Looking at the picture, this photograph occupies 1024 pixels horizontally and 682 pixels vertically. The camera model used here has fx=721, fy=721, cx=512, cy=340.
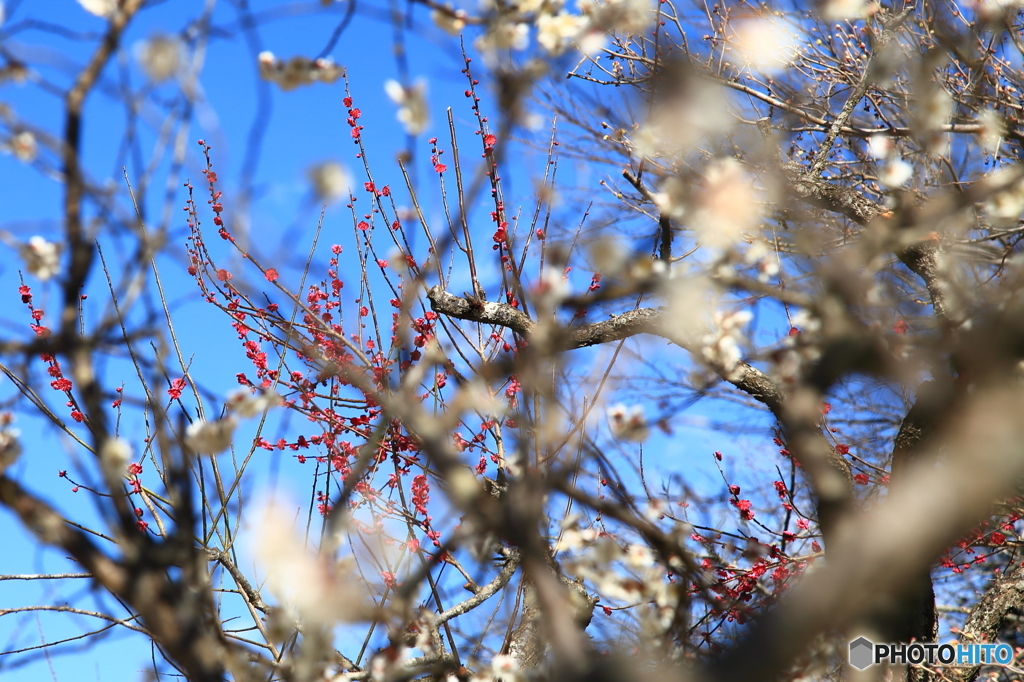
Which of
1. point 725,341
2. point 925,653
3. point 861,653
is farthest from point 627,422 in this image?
point 925,653

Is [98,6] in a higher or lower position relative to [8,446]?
higher

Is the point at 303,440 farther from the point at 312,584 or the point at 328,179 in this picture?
the point at 312,584

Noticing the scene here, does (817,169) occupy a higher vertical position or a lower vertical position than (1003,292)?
higher

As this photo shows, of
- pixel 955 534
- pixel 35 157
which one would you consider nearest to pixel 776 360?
pixel 955 534

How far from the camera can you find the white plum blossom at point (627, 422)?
82.8 inches

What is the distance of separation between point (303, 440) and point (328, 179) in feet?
5.32

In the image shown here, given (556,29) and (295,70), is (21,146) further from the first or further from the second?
(556,29)

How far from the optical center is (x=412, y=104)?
1.84 m

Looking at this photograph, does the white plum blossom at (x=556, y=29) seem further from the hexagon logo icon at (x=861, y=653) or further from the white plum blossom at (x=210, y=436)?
the hexagon logo icon at (x=861, y=653)

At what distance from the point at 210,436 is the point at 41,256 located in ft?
2.48

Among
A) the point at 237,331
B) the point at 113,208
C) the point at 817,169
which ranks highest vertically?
the point at 817,169

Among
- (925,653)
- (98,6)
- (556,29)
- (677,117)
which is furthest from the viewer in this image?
(925,653)

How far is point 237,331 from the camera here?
11.1ft

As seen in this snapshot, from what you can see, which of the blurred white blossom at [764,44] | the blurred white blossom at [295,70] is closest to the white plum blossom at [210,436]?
the blurred white blossom at [295,70]
